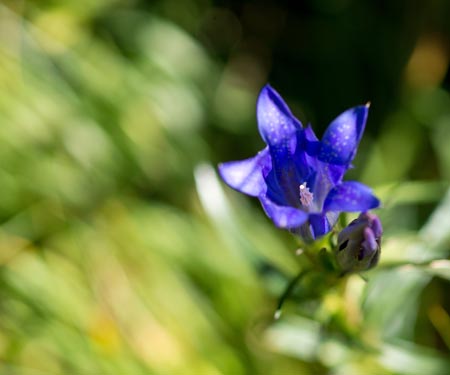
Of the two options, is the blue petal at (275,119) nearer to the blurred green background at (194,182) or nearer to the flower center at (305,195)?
the flower center at (305,195)

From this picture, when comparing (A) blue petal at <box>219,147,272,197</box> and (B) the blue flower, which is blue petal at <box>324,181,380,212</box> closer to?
(B) the blue flower

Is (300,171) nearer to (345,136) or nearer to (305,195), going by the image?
(305,195)

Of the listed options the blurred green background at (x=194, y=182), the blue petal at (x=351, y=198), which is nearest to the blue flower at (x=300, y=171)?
the blue petal at (x=351, y=198)

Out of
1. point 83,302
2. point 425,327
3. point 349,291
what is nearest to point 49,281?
point 83,302

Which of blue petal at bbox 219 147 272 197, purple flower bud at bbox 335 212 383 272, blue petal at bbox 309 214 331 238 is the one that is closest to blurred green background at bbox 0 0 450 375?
purple flower bud at bbox 335 212 383 272

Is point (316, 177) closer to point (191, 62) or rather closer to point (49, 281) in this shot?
point (49, 281)
